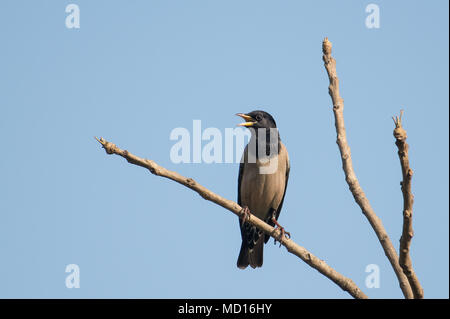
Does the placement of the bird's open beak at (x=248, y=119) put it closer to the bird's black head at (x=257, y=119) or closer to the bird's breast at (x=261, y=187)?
the bird's black head at (x=257, y=119)

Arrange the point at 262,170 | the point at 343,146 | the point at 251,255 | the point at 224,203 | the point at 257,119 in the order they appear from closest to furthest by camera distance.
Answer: the point at 343,146 → the point at 224,203 → the point at 262,170 → the point at 257,119 → the point at 251,255

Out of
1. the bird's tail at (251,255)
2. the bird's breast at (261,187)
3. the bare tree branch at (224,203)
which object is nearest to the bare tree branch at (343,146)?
the bare tree branch at (224,203)

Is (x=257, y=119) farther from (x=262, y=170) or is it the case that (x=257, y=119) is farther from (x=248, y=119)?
(x=262, y=170)

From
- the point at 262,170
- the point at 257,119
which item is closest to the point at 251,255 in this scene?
the point at 262,170

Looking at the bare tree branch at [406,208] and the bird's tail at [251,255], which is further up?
the bare tree branch at [406,208]

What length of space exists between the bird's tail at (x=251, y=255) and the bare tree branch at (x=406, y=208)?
5.14 m

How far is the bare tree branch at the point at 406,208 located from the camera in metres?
3.10

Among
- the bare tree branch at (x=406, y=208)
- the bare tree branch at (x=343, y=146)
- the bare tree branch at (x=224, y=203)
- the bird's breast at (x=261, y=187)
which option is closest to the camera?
the bare tree branch at (x=406, y=208)

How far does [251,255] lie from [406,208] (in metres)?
5.53

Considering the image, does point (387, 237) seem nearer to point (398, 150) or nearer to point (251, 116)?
point (398, 150)

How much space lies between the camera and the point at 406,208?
331 centimetres

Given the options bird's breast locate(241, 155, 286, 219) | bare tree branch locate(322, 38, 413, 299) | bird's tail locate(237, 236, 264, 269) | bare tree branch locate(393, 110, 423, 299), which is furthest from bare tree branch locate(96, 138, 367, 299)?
bird's tail locate(237, 236, 264, 269)
